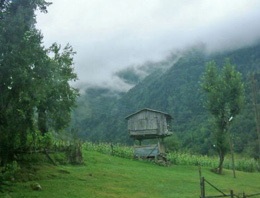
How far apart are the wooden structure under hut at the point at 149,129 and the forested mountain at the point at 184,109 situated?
28380 millimetres

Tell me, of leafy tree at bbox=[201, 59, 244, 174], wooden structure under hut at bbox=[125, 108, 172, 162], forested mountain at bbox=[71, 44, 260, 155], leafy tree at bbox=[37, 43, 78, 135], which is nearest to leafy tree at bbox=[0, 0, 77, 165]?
leafy tree at bbox=[37, 43, 78, 135]

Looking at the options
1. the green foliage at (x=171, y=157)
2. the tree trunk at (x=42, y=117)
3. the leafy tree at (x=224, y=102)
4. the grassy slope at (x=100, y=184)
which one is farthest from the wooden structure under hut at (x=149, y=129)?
the tree trunk at (x=42, y=117)

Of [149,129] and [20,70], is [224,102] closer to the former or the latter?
[149,129]

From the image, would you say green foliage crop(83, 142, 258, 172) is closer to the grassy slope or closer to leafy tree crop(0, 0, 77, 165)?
the grassy slope

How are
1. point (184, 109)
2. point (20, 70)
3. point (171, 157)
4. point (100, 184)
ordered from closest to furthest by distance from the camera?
point (20, 70) → point (100, 184) → point (171, 157) → point (184, 109)

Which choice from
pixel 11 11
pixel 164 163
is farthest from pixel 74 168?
pixel 164 163

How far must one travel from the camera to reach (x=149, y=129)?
4288 centimetres

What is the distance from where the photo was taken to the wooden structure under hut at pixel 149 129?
4217 centimetres

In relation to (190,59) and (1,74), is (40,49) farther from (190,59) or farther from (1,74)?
(190,59)

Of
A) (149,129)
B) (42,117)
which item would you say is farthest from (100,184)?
(149,129)

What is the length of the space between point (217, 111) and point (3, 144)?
95.8 ft

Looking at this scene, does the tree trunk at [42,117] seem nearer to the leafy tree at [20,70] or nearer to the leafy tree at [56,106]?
the leafy tree at [56,106]

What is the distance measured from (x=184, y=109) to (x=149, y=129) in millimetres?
59776

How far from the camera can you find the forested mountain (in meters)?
86.0
